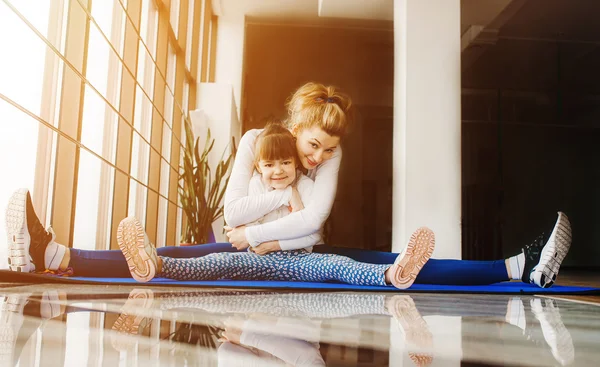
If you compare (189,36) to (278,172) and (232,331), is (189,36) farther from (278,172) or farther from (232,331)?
(232,331)

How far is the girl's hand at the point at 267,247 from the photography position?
1705 millimetres

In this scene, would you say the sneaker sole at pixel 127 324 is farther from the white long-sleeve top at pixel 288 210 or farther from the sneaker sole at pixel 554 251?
the sneaker sole at pixel 554 251

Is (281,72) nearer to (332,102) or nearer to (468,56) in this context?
(468,56)

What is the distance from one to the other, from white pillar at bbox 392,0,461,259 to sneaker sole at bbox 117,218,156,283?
6.47 feet

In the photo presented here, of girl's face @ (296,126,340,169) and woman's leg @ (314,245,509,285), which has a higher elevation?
girl's face @ (296,126,340,169)

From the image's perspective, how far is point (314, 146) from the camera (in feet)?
6.00

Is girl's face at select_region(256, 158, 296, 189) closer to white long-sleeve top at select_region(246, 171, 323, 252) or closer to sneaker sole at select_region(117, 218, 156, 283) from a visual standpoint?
white long-sleeve top at select_region(246, 171, 323, 252)

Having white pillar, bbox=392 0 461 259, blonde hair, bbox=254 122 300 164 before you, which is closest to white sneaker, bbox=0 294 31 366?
blonde hair, bbox=254 122 300 164

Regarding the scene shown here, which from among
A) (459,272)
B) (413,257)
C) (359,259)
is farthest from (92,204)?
(459,272)

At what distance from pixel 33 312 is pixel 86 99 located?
148 cm

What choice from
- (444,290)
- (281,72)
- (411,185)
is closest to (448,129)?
(411,185)

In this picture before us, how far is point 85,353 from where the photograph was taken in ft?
1.40

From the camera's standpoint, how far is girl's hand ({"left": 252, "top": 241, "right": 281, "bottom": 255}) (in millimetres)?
1705

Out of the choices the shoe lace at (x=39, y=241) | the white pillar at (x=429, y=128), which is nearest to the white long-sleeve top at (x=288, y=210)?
the shoe lace at (x=39, y=241)
